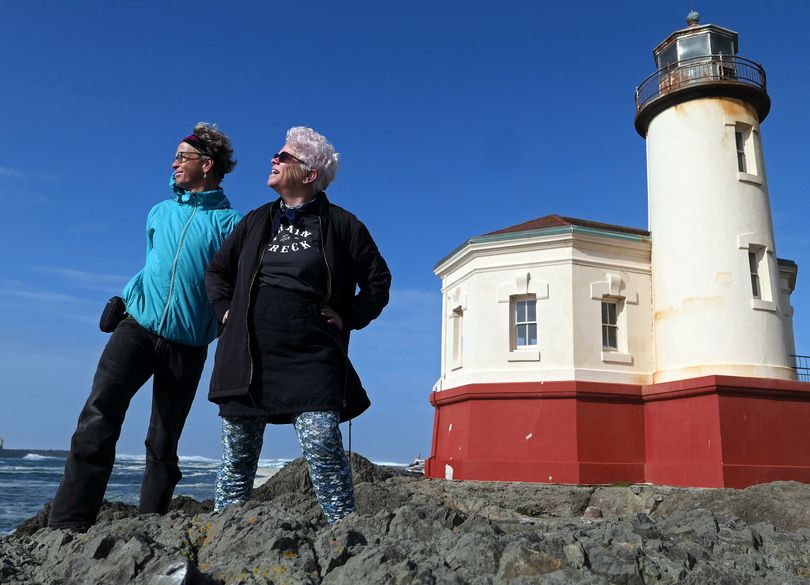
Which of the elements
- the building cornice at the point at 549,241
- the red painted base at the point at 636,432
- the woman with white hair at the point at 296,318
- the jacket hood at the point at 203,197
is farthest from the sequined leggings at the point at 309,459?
the building cornice at the point at 549,241

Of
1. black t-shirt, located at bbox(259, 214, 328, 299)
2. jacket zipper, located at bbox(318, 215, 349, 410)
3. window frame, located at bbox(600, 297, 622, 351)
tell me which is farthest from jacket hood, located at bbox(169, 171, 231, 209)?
window frame, located at bbox(600, 297, 622, 351)

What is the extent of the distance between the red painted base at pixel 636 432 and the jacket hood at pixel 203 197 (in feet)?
31.8

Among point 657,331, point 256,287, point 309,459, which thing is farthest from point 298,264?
point 657,331

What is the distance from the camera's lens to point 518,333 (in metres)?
13.8

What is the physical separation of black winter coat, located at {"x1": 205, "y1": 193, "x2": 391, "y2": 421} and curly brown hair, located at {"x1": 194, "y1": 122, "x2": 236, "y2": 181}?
81 centimetres

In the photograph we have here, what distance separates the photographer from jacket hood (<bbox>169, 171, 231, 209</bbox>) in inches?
160

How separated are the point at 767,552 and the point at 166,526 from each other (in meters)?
2.71

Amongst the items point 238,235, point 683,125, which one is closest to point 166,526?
point 238,235

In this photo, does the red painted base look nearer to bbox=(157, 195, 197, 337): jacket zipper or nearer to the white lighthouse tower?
the white lighthouse tower

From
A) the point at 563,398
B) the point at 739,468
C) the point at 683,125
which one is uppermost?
the point at 683,125

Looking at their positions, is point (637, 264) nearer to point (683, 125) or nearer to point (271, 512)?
point (683, 125)

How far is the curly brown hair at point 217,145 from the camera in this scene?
163 inches

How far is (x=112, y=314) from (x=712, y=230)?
38.2ft

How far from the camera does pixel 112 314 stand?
3.83 meters
